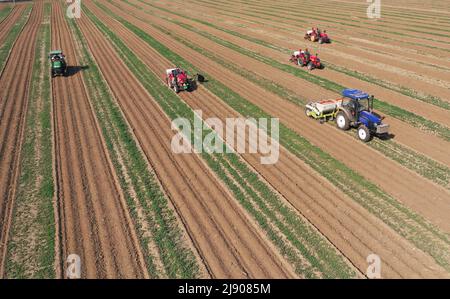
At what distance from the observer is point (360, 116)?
49.9 feet

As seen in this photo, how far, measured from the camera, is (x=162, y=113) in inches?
725

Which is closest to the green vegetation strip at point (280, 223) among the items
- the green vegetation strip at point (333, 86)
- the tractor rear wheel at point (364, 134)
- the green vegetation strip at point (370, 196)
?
the green vegetation strip at point (370, 196)

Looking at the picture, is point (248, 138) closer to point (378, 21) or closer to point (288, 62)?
point (288, 62)

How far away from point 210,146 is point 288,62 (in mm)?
13970

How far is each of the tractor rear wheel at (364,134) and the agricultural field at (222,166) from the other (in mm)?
140

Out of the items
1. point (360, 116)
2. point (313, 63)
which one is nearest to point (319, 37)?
point (313, 63)

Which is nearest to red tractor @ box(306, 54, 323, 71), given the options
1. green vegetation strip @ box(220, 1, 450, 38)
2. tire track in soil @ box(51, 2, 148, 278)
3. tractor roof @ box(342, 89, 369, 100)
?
tractor roof @ box(342, 89, 369, 100)

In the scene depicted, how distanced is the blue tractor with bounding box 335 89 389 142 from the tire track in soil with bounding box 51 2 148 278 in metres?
9.99

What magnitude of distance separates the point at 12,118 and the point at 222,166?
11850mm

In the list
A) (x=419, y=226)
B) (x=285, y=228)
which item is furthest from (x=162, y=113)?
(x=419, y=226)

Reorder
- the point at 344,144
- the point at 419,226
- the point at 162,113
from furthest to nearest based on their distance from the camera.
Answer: the point at 162,113 < the point at 344,144 < the point at 419,226

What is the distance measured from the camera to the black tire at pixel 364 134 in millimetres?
14742

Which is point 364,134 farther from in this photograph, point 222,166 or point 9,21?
point 9,21

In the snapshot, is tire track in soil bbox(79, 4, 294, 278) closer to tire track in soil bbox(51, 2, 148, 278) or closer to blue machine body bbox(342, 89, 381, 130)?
tire track in soil bbox(51, 2, 148, 278)
